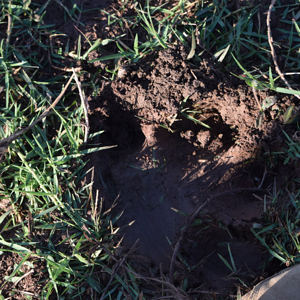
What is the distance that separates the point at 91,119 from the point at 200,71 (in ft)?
3.15

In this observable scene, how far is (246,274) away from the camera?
1.93m

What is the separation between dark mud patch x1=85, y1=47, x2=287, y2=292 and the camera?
205 centimetres

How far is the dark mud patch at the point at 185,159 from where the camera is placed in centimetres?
205

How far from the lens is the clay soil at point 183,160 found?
2035 mm

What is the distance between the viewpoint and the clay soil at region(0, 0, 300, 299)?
6.68 ft

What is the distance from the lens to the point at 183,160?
224 cm

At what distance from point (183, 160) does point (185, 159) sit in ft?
0.06

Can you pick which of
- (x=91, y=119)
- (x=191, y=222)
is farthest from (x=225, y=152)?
(x=91, y=119)

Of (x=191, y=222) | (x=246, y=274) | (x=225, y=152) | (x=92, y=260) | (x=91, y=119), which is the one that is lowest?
(x=246, y=274)

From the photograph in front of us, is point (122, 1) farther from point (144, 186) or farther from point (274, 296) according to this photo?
point (274, 296)

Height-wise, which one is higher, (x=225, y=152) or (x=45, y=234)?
(x=225, y=152)

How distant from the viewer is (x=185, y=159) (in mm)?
2244

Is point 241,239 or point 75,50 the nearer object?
point 241,239

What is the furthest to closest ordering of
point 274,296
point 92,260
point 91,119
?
point 91,119, point 92,260, point 274,296
